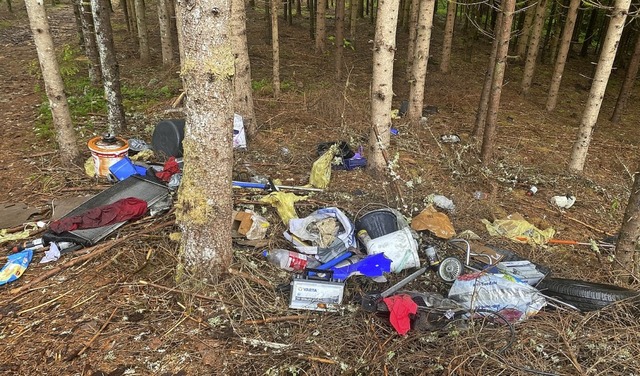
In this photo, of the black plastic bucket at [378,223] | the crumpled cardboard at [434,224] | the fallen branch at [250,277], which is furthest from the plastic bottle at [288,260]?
the crumpled cardboard at [434,224]

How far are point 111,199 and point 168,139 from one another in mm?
1655

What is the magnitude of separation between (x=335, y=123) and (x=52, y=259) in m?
5.68

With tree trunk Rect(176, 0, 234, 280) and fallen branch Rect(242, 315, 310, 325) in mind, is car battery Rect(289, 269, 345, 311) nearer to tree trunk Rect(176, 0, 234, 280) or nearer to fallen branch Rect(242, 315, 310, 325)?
fallen branch Rect(242, 315, 310, 325)

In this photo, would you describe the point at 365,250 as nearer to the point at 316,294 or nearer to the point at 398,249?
the point at 398,249

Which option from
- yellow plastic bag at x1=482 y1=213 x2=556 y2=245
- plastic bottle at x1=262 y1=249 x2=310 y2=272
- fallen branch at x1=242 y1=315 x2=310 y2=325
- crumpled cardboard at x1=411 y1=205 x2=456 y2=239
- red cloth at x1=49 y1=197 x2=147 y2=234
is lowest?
yellow plastic bag at x1=482 y1=213 x2=556 y2=245

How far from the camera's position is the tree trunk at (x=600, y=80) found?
6.30 m

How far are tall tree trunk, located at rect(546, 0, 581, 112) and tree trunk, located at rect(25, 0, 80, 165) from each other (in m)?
10.4

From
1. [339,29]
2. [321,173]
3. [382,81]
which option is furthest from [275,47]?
[321,173]

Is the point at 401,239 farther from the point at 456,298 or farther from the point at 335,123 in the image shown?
the point at 335,123

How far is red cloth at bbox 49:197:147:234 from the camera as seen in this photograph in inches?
162

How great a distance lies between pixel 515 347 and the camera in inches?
119

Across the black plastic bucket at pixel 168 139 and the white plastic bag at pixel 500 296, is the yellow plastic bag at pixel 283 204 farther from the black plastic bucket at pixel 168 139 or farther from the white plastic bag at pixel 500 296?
the black plastic bucket at pixel 168 139

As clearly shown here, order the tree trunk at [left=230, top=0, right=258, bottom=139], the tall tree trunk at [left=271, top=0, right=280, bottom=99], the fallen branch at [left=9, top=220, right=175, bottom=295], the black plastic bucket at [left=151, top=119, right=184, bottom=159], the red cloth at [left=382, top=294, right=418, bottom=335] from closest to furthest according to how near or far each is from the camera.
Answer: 1. the red cloth at [left=382, top=294, right=418, bottom=335]
2. the fallen branch at [left=9, top=220, right=175, bottom=295]
3. the black plastic bucket at [left=151, top=119, right=184, bottom=159]
4. the tree trunk at [left=230, top=0, right=258, bottom=139]
5. the tall tree trunk at [left=271, top=0, right=280, bottom=99]

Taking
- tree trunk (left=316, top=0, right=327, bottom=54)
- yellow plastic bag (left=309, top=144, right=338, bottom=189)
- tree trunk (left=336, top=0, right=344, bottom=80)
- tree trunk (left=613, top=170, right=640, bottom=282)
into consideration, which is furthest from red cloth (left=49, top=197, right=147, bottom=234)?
tree trunk (left=316, top=0, right=327, bottom=54)
